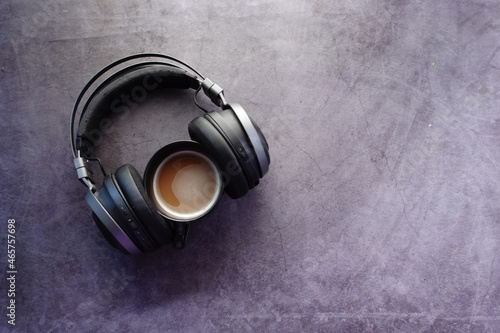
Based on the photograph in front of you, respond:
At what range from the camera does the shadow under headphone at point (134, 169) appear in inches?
58.9

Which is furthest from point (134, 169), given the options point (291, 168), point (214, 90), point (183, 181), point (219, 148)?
point (291, 168)

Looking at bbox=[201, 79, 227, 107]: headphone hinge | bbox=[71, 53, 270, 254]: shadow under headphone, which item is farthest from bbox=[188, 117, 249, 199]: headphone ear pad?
bbox=[201, 79, 227, 107]: headphone hinge

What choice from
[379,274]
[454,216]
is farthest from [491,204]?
[379,274]

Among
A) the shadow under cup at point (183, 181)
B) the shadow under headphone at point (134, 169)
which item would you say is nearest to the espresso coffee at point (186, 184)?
the shadow under cup at point (183, 181)

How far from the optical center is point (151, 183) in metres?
1.77

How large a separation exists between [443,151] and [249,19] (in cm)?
124

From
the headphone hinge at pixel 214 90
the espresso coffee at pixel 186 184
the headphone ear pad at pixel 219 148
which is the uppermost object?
the headphone hinge at pixel 214 90

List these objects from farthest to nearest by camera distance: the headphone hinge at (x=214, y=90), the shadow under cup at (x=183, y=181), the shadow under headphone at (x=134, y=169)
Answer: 1. the shadow under cup at (x=183, y=181)
2. the headphone hinge at (x=214, y=90)
3. the shadow under headphone at (x=134, y=169)

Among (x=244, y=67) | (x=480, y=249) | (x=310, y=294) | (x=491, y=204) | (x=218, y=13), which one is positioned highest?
(x=218, y=13)

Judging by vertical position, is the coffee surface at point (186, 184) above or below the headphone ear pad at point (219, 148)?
below

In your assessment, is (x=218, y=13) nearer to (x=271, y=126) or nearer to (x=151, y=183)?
(x=271, y=126)

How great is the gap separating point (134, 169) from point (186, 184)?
0.93 feet

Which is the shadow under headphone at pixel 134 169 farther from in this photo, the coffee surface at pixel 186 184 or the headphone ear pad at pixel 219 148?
the coffee surface at pixel 186 184

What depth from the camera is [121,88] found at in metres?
1.74
